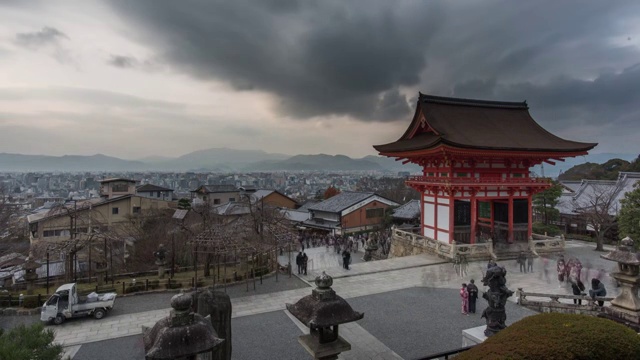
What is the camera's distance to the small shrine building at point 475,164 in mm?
24203

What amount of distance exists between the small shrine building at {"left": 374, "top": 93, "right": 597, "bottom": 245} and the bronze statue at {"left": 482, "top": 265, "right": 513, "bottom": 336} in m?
14.0

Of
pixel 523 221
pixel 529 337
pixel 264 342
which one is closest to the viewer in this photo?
pixel 529 337

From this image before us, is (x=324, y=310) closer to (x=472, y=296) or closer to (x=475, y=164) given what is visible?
(x=472, y=296)

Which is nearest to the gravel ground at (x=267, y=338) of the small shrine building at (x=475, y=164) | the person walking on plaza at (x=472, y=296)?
the person walking on plaza at (x=472, y=296)

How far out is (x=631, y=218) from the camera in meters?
23.3

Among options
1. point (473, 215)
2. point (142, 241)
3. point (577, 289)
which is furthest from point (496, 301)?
point (142, 241)

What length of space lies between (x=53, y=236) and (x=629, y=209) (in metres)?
51.6

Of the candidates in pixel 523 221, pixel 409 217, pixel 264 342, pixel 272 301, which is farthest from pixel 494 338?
pixel 409 217

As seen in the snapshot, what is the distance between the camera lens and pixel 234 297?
56.1ft

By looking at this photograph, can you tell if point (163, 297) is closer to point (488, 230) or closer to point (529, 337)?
point (529, 337)

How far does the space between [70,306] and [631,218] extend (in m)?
32.5

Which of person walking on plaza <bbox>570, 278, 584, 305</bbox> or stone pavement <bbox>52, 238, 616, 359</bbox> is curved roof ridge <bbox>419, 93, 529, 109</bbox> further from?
person walking on plaza <bbox>570, 278, 584, 305</bbox>

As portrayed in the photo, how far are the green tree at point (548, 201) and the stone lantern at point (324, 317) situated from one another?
35.5 m

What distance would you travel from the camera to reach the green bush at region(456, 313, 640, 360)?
5.47 m
